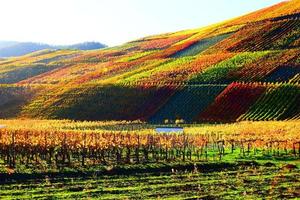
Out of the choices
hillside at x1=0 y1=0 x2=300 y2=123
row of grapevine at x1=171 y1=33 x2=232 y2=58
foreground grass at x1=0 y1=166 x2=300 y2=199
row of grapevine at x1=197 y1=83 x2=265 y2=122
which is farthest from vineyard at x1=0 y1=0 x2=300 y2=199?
row of grapevine at x1=171 y1=33 x2=232 y2=58

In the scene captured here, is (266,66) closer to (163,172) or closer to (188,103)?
(188,103)

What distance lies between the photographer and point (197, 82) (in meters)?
101

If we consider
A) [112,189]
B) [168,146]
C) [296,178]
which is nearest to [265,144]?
[168,146]

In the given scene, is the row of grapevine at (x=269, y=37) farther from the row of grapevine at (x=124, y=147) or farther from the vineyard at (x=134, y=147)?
the row of grapevine at (x=124, y=147)

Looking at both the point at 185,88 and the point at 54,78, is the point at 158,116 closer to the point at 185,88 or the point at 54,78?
the point at 185,88

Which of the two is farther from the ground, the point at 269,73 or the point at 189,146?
the point at 269,73

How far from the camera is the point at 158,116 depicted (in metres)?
89.1

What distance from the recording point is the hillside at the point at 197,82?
86938 mm

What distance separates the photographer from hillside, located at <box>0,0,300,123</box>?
86.9 meters

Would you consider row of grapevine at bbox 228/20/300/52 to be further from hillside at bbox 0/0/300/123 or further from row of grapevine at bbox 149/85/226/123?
row of grapevine at bbox 149/85/226/123

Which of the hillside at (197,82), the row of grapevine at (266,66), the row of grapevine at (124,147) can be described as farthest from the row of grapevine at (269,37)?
the row of grapevine at (124,147)

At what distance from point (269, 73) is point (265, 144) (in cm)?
Result: 4241

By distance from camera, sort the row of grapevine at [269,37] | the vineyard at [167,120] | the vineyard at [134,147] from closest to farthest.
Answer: the vineyard at [167,120] < the vineyard at [134,147] < the row of grapevine at [269,37]

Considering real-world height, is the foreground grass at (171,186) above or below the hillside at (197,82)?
below
